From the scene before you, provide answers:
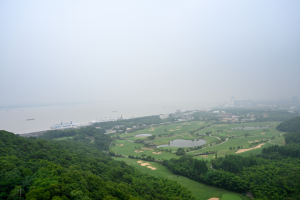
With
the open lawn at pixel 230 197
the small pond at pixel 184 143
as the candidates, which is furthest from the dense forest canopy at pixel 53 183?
the small pond at pixel 184 143

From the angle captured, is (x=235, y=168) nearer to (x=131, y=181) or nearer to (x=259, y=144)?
(x=131, y=181)

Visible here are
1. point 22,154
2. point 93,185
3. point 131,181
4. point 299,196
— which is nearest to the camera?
point 93,185

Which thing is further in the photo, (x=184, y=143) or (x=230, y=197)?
(x=184, y=143)

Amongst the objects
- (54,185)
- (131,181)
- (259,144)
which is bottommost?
(259,144)

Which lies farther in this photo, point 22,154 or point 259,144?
point 259,144

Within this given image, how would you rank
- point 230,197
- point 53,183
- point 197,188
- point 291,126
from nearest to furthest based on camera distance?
point 53,183 < point 230,197 < point 197,188 < point 291,126

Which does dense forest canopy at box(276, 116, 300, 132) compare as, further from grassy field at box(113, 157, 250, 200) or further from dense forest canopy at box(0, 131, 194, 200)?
dense forest canopy at box(0, 131, 194, 200)

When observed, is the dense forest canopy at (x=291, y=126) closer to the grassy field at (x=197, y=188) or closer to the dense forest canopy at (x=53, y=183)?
the grassy field at (x=197, y=188)

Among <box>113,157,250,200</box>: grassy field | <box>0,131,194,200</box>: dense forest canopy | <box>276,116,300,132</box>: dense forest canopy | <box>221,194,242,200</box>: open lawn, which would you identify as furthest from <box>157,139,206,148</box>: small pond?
<box>276,116,300,132</box>: dense forest canopy

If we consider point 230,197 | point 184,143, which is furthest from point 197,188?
point 184,143

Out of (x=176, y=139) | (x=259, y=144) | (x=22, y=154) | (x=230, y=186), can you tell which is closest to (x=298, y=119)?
(x=259, y=144)

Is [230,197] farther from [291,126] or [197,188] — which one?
[291,126]
